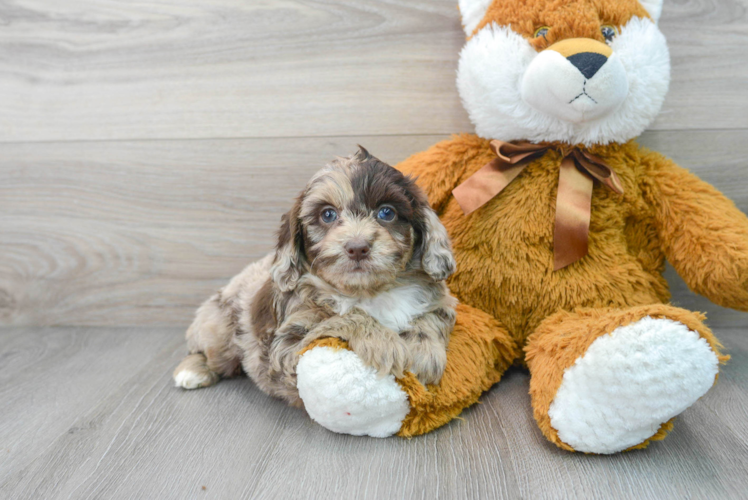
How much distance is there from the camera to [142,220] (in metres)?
2.24

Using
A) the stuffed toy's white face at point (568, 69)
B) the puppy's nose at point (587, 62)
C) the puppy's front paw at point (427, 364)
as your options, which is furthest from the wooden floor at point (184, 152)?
the puppy's nose at point (587, 62)

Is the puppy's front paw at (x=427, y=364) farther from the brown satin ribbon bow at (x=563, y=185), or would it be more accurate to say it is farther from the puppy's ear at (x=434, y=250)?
the brown satin ribbon bow at (x=563, y=185)

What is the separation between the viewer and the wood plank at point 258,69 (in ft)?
6.40

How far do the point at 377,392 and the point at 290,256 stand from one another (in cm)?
43

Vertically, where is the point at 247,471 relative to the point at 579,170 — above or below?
below

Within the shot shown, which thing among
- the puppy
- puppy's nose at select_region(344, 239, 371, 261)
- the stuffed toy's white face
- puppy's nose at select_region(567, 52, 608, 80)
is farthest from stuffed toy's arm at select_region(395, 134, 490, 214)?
puppy's nose at select_region(344, 239, 371, 261)

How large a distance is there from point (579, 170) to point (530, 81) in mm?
331

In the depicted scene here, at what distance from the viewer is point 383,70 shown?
204 cm

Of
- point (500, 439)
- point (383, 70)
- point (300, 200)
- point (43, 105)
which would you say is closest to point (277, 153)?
point (383, 70)

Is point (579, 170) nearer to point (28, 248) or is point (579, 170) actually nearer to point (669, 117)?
point (669, 117)

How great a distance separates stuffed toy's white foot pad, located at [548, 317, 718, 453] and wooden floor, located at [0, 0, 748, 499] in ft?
0.84

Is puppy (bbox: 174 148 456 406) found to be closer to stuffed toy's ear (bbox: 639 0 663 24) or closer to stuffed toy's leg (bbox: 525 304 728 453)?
stuffed toy's leg (bbox: 525 304 728 453)

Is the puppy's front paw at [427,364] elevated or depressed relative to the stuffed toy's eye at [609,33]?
depressed

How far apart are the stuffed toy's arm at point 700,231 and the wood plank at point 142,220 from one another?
0.46 m
